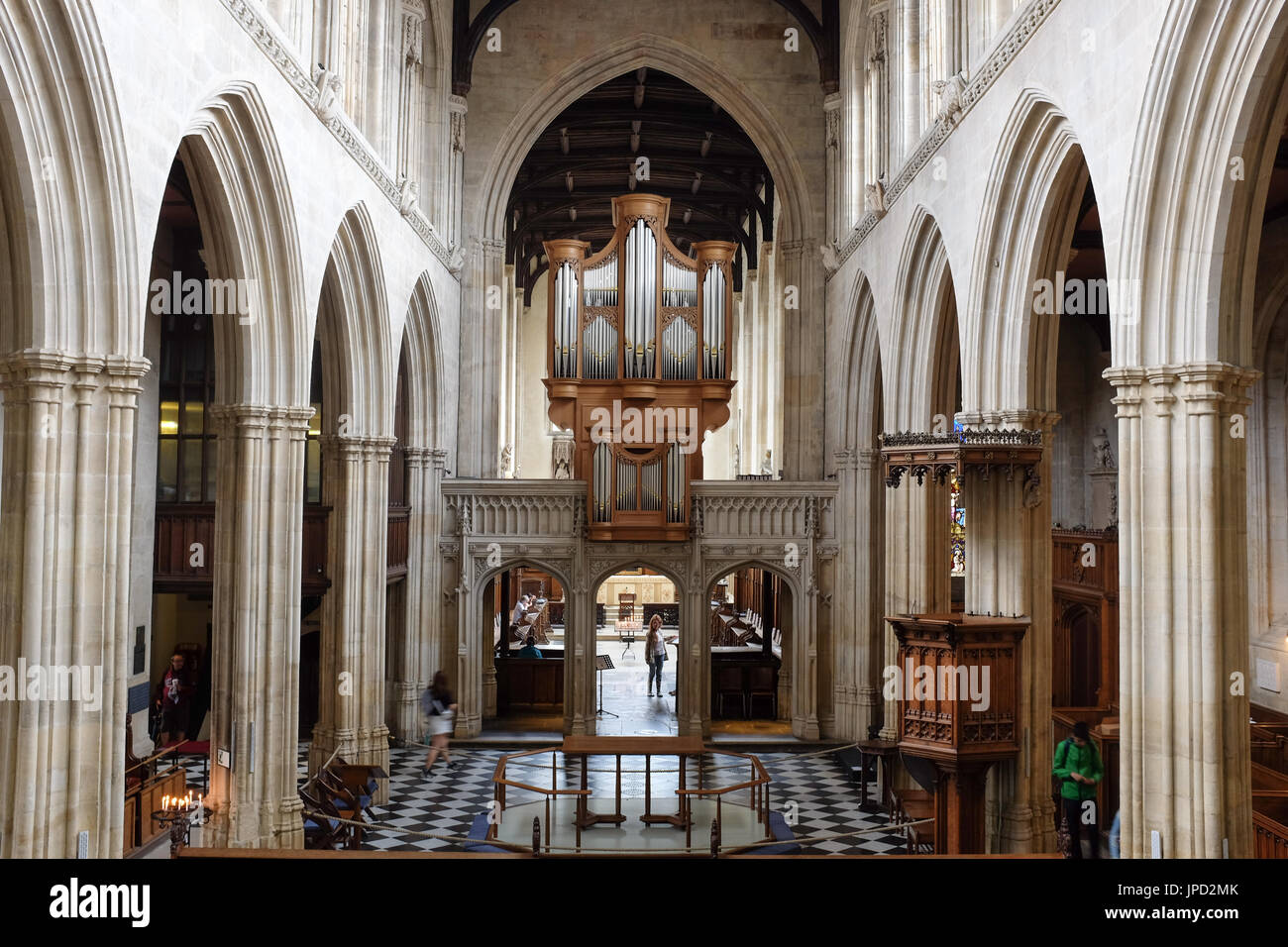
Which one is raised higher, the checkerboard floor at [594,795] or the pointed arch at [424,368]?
the pointed arch at [424,368]

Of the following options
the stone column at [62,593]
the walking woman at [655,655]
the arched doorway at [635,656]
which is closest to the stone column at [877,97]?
the arched doorway at [635,656]

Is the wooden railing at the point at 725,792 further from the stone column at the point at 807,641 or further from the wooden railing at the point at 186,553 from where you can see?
the wooden railing at the point at 186,553

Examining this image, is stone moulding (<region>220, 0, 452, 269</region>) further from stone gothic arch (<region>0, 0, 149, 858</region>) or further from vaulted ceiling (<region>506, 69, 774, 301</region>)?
vaulted ceiling (<region>506, 69, 774, 301</region>)

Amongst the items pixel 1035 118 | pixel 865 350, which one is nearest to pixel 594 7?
pixel 865 350

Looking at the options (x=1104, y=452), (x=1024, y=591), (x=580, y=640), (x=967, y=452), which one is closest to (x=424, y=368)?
(x=580, y=640)

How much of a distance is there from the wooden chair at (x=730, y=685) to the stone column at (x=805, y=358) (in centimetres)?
358

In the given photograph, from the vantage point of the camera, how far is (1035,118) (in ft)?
29.3

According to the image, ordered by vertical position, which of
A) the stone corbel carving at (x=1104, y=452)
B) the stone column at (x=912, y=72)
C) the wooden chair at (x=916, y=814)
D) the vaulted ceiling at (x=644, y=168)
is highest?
the vaulted ceiling at (x=644, y=168)

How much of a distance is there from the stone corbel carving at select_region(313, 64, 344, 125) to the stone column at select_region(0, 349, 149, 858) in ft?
15.3

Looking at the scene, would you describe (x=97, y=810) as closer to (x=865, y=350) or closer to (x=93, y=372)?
(x=93, y=372)

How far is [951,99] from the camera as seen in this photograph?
10711 millimetres

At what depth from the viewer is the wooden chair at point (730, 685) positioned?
18734mm

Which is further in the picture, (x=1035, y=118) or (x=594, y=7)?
(x=594, y=7)
